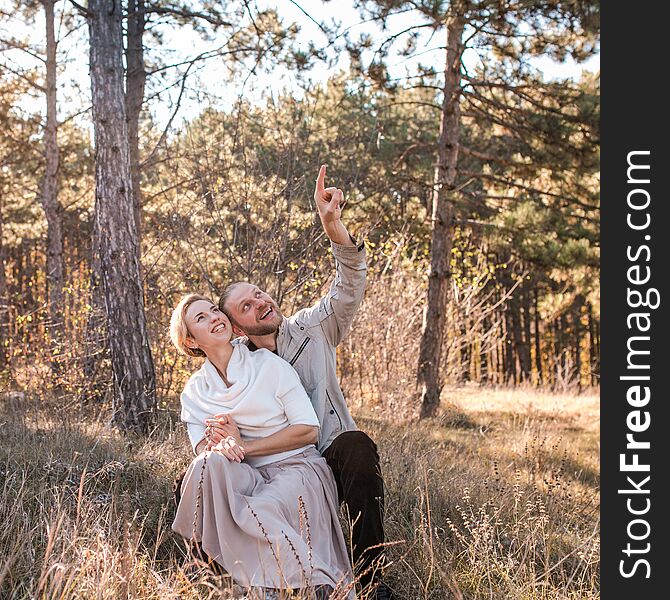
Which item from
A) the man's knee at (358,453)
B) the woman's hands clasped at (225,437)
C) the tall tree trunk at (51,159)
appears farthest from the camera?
the tall tree trunk at (51,159)

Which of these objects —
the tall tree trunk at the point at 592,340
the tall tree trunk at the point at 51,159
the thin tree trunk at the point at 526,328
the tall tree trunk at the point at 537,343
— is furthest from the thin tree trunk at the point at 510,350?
the tall tree trunk at the point at 51,159

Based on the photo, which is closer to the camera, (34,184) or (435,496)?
(435,496)

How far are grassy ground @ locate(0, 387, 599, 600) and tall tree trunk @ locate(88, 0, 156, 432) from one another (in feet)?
0.86

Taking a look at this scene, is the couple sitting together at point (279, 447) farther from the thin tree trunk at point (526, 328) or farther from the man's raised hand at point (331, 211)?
the thin tree trunk at point (526, 328)

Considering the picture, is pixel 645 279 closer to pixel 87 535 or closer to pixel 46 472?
pixel 87 535

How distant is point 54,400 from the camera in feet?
20.1

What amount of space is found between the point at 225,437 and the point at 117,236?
2.84 meters

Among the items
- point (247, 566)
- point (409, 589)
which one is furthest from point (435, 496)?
point (247, 566)

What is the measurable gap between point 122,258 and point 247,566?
3.16m

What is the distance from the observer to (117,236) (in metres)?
5.55

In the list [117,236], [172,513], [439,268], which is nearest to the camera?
[172,513]

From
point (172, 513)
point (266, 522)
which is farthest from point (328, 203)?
point (172, 513)

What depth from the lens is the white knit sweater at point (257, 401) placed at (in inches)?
126

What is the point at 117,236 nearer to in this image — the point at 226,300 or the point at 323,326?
the point at 226,300
